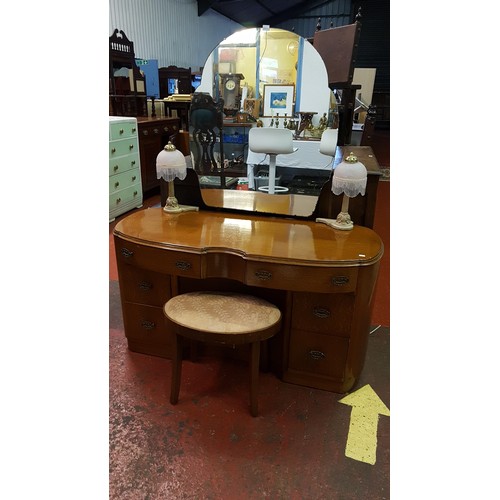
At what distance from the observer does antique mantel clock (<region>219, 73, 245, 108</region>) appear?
2.03 m

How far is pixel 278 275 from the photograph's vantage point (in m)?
1.57

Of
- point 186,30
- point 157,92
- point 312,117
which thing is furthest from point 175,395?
point 186,30

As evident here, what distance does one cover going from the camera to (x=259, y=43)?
6.48 ft

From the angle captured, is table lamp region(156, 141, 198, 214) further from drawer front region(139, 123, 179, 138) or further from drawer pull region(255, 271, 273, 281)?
drawer front region(139, 123, 179, 138)

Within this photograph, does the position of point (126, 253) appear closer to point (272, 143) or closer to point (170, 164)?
point (170, 164)

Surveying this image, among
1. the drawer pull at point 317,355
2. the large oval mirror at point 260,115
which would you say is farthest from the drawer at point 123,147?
the drawer pull at point 317,355

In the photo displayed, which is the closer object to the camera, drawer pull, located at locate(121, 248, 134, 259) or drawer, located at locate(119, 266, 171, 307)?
drawer pull, located at locate(121, 248, 134, 259)

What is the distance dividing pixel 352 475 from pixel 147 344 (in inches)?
48.3

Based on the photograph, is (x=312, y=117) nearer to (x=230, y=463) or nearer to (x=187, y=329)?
(x=187, y=329)

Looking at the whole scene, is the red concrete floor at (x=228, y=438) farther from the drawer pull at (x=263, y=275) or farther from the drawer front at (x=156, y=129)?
the drawer front at (x=156, y=129)

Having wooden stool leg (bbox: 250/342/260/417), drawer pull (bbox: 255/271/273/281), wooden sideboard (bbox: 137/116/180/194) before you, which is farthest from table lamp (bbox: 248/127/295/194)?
wooden sideboard (bbox: 137/116/180/194)

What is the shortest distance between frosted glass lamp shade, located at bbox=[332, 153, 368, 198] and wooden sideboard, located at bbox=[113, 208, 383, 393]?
23 cm

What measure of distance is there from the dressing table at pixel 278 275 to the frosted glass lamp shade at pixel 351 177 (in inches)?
9.0

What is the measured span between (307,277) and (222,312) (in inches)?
15.8
